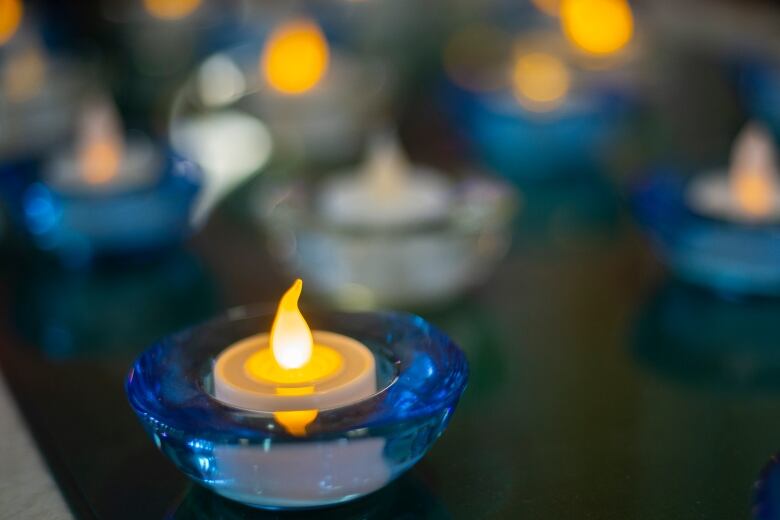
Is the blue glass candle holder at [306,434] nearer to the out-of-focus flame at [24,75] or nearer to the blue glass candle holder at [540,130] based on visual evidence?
the blue glass candle holder at [540,130]

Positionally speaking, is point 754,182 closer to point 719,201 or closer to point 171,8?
point 719,201

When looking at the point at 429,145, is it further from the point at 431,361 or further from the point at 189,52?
the point at 431,361

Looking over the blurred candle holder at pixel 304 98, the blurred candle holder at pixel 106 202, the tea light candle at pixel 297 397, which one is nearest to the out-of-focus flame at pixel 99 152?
the blurred candle holder at pixel 106 202

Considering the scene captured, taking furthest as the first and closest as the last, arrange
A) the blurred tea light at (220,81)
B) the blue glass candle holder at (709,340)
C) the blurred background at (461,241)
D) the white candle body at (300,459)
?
the blurred tea light at (220,81) < the blue glass candle holder at (709,340) < the blurred background at (461,241) < the white candle body at (300,459)

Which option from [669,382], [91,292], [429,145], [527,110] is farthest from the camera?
[429,145]

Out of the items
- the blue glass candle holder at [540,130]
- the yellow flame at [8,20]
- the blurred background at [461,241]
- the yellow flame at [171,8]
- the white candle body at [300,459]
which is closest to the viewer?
the white candle body at [300,459]

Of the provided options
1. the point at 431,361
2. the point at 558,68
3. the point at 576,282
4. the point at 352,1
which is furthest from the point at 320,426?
the point at 352,1

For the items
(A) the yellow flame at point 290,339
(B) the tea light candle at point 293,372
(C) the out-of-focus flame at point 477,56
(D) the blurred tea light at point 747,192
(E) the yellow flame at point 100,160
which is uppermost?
(A) the yellow flame at point 290,339
